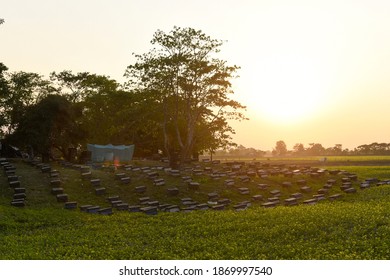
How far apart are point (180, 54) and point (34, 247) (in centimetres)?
2621

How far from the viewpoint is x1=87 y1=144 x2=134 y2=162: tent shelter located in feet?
156

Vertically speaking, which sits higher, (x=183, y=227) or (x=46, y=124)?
(x=46, y=124)

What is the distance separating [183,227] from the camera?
18125 millimetres

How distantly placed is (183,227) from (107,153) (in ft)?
103

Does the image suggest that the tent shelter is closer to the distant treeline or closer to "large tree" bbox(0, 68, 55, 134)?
"large tree" bbox(0, 68, 55, 134)

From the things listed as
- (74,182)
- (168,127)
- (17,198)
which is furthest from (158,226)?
(168,127)

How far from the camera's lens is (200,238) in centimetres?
1590

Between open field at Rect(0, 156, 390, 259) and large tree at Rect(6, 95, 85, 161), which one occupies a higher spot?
large tree at Rect(6, 95, 85, 161)

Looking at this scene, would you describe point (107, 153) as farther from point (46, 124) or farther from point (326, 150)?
point (326, 150)

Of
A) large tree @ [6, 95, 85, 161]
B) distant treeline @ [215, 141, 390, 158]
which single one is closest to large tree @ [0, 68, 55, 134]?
large tree @ [6, 95, 85, 161]

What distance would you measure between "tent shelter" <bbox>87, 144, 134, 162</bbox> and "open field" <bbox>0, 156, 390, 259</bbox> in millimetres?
15685

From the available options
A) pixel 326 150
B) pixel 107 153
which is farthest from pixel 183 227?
pixel 326 150

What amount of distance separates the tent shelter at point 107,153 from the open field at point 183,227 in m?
15.7
